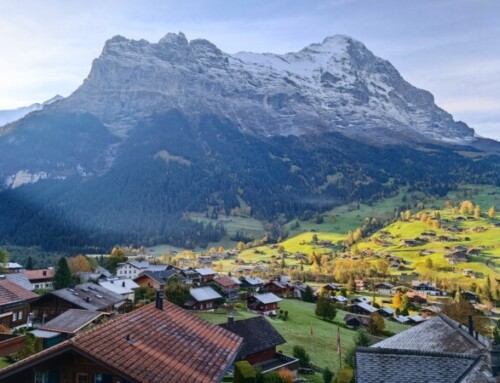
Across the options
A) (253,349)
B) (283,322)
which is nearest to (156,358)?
(253,349)

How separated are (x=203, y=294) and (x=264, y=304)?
43.0 feet

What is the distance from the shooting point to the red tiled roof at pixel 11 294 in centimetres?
4603

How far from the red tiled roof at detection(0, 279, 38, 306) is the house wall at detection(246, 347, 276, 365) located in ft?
77.7

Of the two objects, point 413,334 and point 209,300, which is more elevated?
point 413,334

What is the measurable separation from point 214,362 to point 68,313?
3820cm

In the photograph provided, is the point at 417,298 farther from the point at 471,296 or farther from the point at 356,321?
the point at 356,321

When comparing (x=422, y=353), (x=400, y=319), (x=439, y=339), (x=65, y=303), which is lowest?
(x=400, y=319)

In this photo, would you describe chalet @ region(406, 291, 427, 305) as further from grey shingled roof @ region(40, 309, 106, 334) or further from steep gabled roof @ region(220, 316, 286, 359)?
grey shingled roof @ region(40, 309, 106, 334)

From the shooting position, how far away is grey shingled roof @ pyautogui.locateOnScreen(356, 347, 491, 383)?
1844 cm

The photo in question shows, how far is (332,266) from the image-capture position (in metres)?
195

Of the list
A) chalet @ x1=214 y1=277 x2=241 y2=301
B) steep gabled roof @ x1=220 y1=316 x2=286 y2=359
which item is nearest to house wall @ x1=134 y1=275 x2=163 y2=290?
chalet @ x1=214 y1=277 x2=241 y2=301

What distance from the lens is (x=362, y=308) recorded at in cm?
10919

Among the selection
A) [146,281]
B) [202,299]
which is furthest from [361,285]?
[202,299]

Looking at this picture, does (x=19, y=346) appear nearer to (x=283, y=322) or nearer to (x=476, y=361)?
(x=476, y=361)
